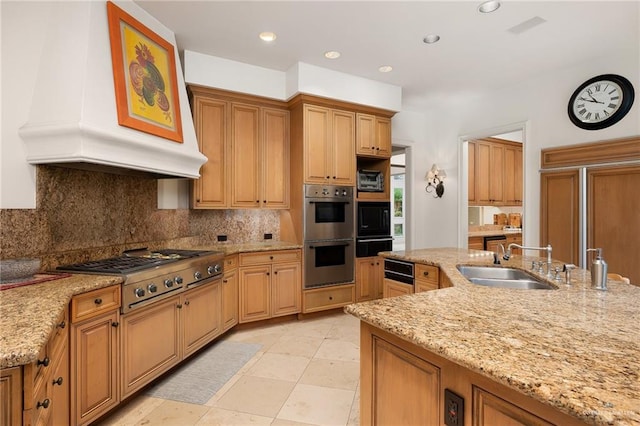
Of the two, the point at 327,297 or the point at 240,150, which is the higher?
the point at 240,150

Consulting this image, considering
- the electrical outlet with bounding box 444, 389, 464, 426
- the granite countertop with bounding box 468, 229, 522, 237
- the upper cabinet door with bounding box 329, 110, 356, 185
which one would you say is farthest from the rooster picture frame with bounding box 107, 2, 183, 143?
the granite countertop with bounding box 468, 229, 522, 237

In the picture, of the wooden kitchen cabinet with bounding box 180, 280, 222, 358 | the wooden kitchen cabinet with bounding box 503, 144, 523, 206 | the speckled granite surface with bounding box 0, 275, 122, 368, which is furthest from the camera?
the wooden kitchen cabinet with bounding box 503, 144, 523, 206

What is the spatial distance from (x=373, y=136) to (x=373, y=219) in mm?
1075

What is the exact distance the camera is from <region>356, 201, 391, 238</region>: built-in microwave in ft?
13.4

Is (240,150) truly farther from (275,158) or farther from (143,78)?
(143,78)

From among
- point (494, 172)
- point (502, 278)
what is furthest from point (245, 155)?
point (494, 172)

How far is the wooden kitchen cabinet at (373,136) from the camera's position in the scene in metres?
4.12

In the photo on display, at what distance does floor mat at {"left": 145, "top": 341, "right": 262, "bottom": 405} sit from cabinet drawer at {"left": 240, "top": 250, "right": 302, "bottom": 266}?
0.82 metres

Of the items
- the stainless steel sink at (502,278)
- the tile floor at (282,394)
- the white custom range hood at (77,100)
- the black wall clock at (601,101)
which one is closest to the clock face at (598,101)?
the black wall clock at (601,101)

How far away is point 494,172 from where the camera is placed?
5672mm

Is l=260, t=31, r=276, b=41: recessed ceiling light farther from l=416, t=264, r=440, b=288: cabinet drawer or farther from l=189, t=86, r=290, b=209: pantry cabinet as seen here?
l=416, t=264, r=440, b=288: cabinet drawer

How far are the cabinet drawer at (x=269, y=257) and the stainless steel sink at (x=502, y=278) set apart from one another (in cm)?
182

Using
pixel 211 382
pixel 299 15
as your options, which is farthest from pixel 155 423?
pixel 299 15

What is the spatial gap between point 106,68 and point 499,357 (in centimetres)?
269
